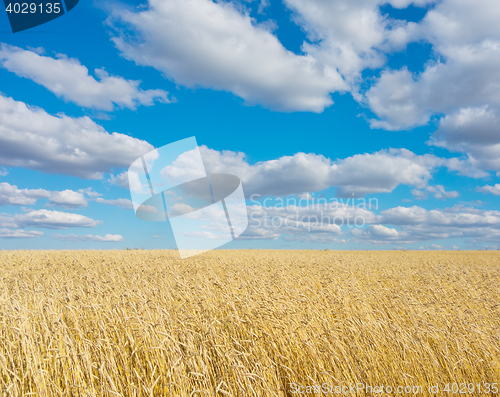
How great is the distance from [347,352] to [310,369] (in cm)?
80

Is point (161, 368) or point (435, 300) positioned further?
point (435, 300)

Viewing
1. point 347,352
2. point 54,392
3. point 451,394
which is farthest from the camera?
point 347,352

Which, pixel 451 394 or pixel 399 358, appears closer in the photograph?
pixel 451 394

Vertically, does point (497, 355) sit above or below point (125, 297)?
below

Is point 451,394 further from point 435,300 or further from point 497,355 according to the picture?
point 435,300

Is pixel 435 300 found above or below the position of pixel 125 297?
below

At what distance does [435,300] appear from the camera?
928cm

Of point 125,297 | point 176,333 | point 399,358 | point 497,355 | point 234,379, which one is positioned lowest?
point 497,355

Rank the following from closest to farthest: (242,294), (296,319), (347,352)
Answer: (347,352) → (296,319) → (242,294)

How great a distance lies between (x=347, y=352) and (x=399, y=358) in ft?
3.15

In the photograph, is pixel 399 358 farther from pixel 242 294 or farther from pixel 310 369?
pixel 242 294

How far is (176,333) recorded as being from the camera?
5.33 m

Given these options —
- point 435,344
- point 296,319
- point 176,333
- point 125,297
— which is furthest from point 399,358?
point 125,297

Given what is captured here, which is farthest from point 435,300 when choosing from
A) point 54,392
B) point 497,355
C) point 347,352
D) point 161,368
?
point 54,392
